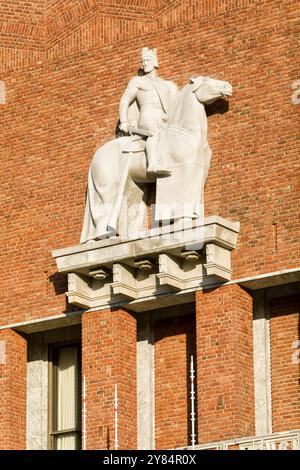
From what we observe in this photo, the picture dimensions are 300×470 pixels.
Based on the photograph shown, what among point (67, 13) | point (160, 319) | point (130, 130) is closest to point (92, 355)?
point (160, 319)

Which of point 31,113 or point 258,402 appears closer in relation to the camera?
point 258,402

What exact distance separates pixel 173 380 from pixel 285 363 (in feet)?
7.35

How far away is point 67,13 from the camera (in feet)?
153

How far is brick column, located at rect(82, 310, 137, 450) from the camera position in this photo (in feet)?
141

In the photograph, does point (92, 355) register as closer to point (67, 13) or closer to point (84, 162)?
point (84, 162)

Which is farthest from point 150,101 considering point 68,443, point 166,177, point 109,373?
point 68,443

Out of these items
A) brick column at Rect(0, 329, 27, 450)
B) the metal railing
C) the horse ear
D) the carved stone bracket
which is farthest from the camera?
brick column at Rect(0, 329, 27, 450)

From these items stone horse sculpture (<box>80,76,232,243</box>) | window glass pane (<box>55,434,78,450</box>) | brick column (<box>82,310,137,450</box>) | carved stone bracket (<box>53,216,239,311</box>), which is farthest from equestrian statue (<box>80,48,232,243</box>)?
window glass pane (<box>55,434,78,450</box>)

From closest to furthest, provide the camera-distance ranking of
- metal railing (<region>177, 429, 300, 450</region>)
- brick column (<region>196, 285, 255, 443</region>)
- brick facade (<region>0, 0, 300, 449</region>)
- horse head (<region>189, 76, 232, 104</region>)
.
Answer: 1. metal railing (<region>177, 429, 300, 450</region>)
2. brick column (<region>196, 285, 255, 443</region>)
3. brick facade (<region>0, 0, 300, 449</region>)
4. horse head (<region>189, 76, 232, 104</region>)

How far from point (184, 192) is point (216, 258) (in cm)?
149

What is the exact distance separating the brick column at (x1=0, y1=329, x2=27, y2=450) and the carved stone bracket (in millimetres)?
1882

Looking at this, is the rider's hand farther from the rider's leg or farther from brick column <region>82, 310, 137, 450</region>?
brick column <region>82, 310, 137, 450</region>

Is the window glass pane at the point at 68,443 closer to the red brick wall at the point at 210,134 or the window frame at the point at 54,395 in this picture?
the window frame at the point at 54,395

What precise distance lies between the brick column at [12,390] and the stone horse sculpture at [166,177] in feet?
8.13
